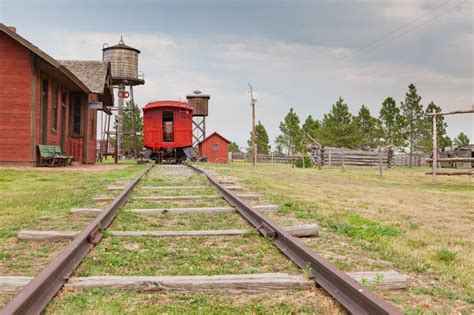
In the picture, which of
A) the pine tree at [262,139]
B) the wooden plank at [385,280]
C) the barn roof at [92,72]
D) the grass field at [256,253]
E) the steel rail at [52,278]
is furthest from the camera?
the pine tree at [262,139]

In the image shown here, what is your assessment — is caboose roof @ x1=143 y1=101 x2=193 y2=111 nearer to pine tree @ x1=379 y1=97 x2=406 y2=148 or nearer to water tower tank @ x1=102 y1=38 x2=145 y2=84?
water tower tank @ x1=102 y1=38 x2=145 y2=84

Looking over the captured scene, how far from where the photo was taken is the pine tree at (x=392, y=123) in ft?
213

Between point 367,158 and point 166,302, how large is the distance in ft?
132

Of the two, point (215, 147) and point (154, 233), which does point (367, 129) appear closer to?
point (215, 147)

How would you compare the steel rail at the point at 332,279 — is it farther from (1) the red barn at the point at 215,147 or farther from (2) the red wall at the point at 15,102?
(1) the red barn at the point at 215,147

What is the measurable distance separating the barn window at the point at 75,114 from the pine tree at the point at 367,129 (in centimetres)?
4703

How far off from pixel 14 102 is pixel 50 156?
2.54m

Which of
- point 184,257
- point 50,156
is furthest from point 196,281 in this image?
point 50,156

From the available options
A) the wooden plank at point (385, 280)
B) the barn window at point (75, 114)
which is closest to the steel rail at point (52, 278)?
the wooden plank at point (385, 280)

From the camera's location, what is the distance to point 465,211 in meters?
7.52

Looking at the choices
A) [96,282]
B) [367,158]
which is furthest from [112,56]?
[96,282]

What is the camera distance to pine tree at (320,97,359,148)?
65938 mm

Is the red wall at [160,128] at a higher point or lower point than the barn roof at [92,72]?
lower


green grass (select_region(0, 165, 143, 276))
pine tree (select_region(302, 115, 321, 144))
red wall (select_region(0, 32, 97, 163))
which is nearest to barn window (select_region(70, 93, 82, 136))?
red wall (select_region(0, 32, 97, 163))
